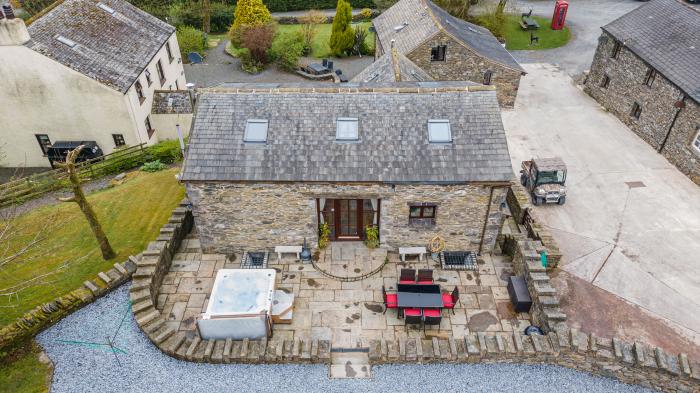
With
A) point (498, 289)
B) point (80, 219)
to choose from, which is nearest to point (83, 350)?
point (80, 219)

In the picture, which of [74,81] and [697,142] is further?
[74,81]

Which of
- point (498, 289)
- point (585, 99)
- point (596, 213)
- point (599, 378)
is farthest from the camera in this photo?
point (585, 99)

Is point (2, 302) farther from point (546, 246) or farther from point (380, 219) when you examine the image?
point (546, 246)

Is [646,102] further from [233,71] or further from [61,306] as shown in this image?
[61,306]

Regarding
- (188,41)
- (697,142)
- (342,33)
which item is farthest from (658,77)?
(188,41)

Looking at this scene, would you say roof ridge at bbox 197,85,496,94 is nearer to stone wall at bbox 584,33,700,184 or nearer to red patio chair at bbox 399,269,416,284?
red patio chair at bbox 399,269,416,284
